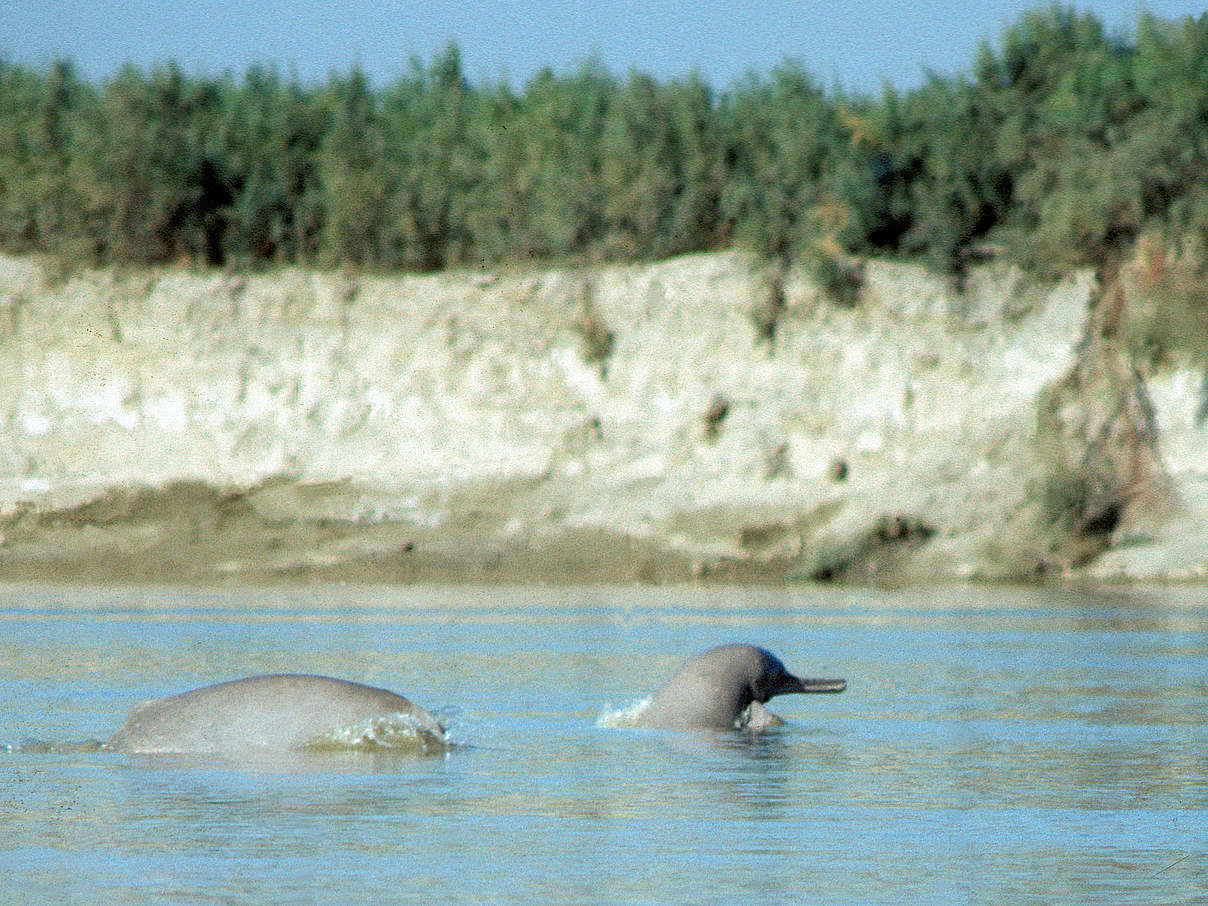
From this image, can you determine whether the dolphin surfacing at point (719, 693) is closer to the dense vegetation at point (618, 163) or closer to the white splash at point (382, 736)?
the white splash at point (382, 736)

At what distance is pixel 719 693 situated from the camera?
13289 millimetres

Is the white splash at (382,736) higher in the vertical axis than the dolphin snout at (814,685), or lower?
lower

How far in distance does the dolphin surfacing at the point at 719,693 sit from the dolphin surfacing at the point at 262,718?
194 cm

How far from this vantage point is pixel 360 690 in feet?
38.8

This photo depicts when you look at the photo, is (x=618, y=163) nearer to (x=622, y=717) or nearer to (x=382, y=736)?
(x=622, y=717)

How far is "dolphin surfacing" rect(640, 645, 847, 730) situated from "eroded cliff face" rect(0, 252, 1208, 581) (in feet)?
72.4

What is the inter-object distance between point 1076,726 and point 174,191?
34212mm

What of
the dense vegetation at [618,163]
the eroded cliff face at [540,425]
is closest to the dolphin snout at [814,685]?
the eroded cliff face at [540,425]

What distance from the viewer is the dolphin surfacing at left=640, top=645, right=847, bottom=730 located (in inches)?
521

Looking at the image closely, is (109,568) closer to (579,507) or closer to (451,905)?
(579,507)

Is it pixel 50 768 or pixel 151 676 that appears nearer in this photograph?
pixel 50 768

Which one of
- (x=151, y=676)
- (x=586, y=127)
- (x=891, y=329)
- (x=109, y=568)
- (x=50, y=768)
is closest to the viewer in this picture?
(x=50, y=768)

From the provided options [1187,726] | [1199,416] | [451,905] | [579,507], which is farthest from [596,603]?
[451,905]

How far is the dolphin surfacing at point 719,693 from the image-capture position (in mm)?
13227
